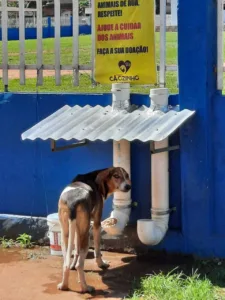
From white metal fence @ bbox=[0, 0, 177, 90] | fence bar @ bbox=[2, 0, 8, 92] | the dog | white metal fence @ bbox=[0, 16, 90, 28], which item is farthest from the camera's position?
white metal fence @ bbox=[0, 16, 90, 28]

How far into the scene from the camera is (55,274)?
6094 mm

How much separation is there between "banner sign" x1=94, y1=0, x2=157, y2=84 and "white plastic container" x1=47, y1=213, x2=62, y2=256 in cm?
158

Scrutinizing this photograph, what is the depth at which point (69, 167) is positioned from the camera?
6.92m

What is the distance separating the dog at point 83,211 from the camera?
551 centimetres

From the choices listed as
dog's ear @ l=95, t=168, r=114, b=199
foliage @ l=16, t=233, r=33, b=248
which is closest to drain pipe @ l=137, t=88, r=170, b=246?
dog's ear @ l=95, t=168, r=114, b=199

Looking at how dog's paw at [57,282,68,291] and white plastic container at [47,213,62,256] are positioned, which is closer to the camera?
dog's paw at [57,282,68,291]

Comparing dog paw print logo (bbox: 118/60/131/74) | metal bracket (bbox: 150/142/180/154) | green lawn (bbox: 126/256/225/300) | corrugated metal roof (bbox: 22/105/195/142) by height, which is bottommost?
green lawn (bbox: 126/256/225/300)

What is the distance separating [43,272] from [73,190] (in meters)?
1.02

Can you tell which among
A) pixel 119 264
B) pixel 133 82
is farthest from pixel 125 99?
pixel 119 264

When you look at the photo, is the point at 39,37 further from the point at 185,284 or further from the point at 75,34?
the point at 185,284

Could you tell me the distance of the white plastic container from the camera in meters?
6.53

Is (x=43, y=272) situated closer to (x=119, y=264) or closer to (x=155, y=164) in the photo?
(x=119, y=264)

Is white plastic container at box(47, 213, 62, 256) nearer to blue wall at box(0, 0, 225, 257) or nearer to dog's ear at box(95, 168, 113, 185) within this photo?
blue wall at box(0, 0, 225, 257)

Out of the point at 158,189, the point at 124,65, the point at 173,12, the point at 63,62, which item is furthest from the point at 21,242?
the point at 63,62
